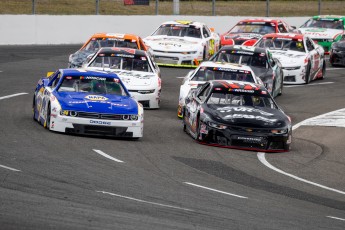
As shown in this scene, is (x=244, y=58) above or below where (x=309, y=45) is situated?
above

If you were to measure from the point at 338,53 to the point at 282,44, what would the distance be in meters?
5.10

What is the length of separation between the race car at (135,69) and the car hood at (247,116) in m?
3.93

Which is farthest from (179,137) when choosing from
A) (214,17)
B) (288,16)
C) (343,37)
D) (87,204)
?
(288,16)


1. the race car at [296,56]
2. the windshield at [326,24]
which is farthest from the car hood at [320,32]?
the race car at [296,56]

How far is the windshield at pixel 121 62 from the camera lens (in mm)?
24125

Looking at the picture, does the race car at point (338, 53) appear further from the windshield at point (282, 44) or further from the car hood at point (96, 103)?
the car hood at point (96, 103)

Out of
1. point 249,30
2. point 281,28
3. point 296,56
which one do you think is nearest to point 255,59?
point 296,56

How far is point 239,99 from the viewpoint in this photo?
780 inches

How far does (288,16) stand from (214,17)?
6026mm

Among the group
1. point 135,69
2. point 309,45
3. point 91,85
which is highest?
point 91,85

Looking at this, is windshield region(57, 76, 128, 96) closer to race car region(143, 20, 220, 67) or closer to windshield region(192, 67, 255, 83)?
windshield region(192, 67, 255, 83)

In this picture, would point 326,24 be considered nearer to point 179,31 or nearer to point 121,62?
point 179,31

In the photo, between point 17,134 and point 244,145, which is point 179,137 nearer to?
point 244,145

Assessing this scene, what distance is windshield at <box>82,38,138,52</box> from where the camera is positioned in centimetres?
2795
